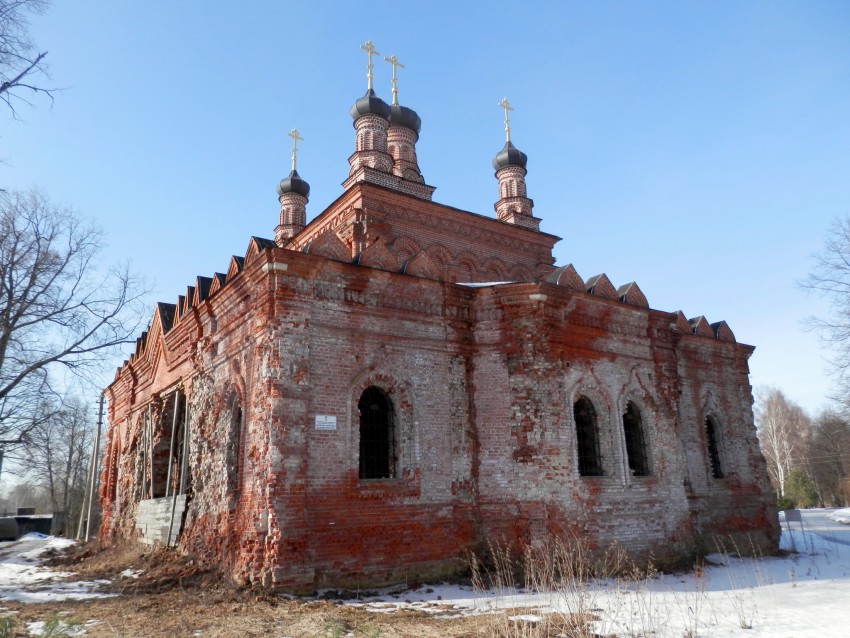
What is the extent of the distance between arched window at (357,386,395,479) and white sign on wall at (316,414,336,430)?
1.95ft

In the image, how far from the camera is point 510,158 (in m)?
20.0

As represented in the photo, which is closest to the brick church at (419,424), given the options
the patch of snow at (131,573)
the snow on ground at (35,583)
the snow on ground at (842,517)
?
the patch of snow at (131,573)

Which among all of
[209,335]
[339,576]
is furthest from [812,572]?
[209,335]

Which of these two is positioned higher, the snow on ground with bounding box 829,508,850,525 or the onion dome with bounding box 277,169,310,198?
the onion dome with bounding box 277,169,310,198

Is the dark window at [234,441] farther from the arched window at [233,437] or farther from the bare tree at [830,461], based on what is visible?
the bare tree at [830,461]

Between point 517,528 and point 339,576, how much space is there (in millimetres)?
2937

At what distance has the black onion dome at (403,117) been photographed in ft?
59.7

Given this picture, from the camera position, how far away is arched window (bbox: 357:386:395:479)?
984 cm

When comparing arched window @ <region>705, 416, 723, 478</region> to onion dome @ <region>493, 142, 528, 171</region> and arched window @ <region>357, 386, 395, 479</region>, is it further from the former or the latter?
onion dome @ <region>493, 142, 528, 171</region>

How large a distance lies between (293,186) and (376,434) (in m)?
14.3

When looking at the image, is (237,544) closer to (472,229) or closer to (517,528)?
(517,528)

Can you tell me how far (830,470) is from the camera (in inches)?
1777

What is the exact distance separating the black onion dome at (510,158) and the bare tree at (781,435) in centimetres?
2566

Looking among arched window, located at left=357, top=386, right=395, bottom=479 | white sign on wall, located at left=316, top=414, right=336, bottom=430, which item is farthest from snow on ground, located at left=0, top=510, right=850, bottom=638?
white sign on wall, located at left=316, top=414, right=336, bottom=430
